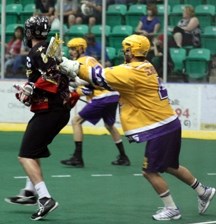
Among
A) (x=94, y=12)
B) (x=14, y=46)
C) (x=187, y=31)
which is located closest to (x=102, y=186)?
(x=187, y=31)

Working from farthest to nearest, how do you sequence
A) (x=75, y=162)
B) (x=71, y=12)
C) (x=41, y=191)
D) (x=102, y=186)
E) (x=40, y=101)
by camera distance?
(x=71, y=12) < (x=75, y=162) < (x=102, y=186) < (x=40, y=101) < (x=41, y=191)

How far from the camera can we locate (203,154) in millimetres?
14945

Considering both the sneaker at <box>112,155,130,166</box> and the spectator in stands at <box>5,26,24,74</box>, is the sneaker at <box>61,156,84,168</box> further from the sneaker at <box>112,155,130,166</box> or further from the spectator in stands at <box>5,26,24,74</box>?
the spectator in stands at <box>5,26,24,74</box>

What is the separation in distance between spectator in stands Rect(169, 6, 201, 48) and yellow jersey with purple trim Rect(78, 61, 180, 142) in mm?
9099

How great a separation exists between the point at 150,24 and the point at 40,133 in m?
9.56

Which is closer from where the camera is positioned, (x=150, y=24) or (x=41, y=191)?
(x=41, y=191)

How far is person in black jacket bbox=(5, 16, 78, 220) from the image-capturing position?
912 centimetres

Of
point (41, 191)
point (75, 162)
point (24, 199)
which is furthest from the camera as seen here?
point (75, 162)

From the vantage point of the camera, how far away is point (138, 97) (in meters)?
9.07

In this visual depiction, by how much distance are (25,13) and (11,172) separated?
26.3ft

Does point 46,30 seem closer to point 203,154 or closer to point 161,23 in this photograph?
point 203,154

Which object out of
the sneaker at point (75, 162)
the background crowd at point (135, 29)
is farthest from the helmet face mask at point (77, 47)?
the background crowd at point (135, 29)

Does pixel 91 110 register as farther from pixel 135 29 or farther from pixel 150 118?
pixel 135 29

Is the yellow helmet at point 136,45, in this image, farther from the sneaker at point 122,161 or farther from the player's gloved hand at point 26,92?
the sneaker at point 122,161
